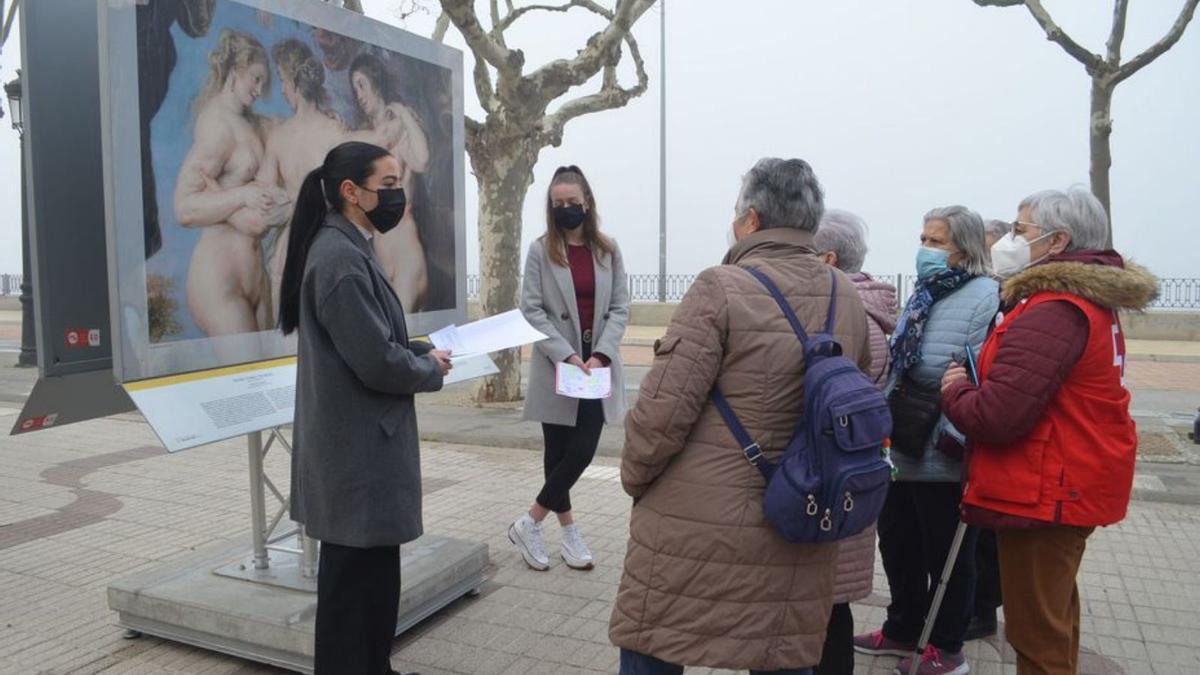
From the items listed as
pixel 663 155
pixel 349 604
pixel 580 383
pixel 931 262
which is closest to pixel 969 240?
pixel 931 262

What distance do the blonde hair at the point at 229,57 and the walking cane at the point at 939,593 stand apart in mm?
3083

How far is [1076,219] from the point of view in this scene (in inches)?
113

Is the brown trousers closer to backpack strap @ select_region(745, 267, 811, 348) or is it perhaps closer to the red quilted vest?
the red quilted vest

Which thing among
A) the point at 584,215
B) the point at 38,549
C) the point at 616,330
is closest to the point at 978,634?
the point at 616,330

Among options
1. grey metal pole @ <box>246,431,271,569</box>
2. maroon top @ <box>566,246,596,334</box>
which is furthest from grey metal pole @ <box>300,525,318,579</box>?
maroon top @ <box>566,246,596,334</box>

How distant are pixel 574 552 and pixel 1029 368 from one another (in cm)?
270

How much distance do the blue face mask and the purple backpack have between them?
1.34m

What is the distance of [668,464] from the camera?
233 centimetres

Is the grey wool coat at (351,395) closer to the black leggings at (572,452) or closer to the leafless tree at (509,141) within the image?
the black leggings at (572,452)

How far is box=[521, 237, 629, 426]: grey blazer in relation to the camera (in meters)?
4.52

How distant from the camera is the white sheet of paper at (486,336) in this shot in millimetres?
3445

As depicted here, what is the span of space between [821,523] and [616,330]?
2.57m

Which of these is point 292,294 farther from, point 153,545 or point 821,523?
point 153,545

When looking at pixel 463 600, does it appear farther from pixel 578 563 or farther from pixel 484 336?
pixel 484 336
